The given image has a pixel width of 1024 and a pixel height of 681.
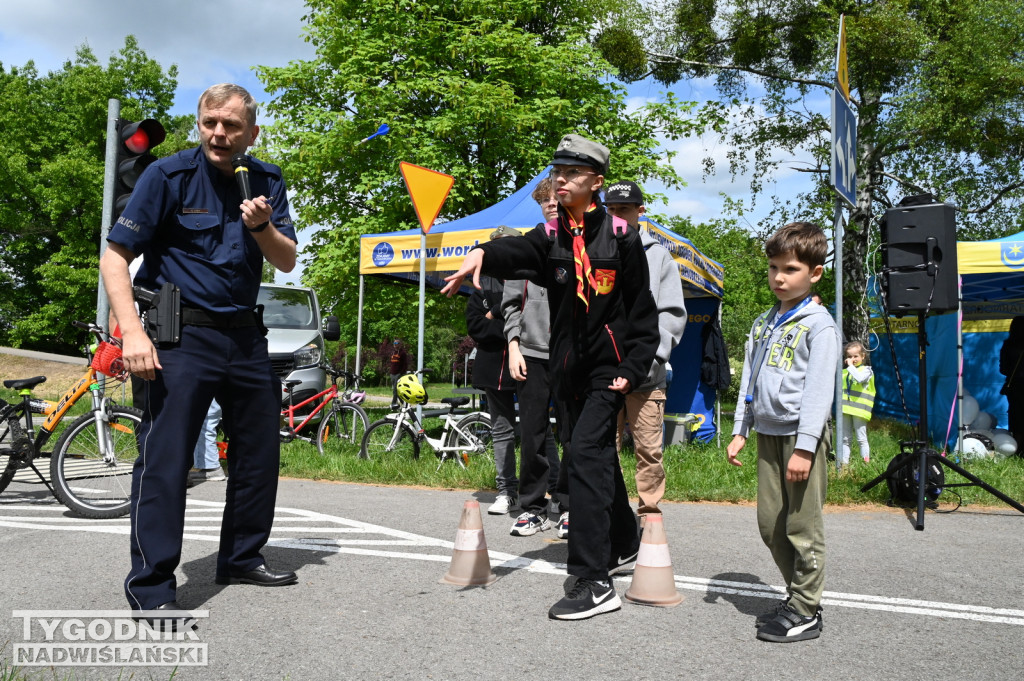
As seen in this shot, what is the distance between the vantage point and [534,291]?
17.9 feet

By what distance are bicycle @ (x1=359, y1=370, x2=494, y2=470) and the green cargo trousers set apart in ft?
17.6

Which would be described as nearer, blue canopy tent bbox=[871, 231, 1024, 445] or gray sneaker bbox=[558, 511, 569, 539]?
gray sneaker bbox=[558, 511, 569, 539]

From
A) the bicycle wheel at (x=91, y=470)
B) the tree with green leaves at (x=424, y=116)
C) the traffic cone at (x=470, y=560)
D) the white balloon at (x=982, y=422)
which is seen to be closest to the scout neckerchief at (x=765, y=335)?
the traffic cone at (x=470, y=560)

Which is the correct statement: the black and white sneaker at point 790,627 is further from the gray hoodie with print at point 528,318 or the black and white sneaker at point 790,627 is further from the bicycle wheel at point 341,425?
the bicycle wheel at point 341,425

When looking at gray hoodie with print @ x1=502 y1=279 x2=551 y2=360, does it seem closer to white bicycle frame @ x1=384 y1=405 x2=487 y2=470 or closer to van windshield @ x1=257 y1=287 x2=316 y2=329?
white bicycle frame @ x1=384 y1=405 x2=487 y2=470

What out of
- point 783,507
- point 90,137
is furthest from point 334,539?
point 90,137

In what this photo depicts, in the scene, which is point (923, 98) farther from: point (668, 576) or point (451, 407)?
point (668, 576)

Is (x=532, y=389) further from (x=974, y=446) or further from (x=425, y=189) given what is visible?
(x=974, y=446)

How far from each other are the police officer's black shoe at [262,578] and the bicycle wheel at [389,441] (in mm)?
5083

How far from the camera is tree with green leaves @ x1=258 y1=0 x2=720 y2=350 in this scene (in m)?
18.7

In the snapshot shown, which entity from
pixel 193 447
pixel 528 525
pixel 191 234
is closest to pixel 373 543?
pixel 528 525

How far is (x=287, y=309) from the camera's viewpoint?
12547mm

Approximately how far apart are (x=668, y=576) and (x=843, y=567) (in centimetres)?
139

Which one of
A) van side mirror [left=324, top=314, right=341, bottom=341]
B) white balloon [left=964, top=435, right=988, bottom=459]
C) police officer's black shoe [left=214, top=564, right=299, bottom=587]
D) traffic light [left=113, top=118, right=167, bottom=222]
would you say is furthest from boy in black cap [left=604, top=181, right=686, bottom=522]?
white balloon [left=964, top=435, right=988, bottom=459]
